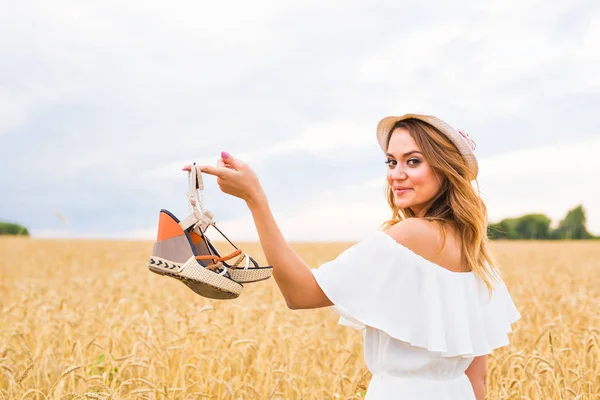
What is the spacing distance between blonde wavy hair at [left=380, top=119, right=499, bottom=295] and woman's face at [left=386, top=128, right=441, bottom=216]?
27 millimetres

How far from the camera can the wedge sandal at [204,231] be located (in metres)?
1.77

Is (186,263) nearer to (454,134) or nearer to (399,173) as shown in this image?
(399,173)

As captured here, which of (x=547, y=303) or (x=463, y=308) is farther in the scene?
(x=547, y=303)

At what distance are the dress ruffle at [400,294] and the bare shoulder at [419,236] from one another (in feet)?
0.11

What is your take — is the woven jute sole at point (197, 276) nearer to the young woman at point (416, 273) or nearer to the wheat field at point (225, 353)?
the young woman at point (416, 273)

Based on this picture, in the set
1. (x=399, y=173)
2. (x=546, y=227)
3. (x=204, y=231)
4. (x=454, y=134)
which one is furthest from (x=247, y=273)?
(x=546, y=227)

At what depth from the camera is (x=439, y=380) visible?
2270 millimetres

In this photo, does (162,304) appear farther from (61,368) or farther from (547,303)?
(547,303)

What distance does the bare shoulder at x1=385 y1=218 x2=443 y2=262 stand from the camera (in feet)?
7.06

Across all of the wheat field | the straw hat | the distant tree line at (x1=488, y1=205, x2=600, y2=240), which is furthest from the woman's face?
the distant tree line at (x1=488, y1=205, x2=600, y2=240)

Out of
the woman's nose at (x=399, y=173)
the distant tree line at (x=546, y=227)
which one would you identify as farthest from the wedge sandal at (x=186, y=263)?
the distant tree line at (x=546, y=227)

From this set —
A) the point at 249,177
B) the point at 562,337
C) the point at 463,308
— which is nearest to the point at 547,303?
the point at 562,337

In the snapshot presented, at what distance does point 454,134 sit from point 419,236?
1.59 ft

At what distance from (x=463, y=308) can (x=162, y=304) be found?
15.8 feet
